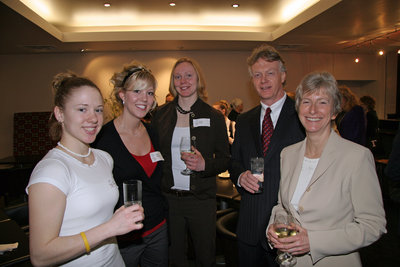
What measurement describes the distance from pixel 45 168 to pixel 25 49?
27.7 ft

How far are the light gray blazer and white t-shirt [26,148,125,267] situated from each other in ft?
3.40

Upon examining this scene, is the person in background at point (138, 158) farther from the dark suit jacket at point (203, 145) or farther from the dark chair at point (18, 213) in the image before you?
the dark chair at point (18, 213)

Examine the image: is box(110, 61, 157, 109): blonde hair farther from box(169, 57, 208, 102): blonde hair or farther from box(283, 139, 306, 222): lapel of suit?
box(283, 139, 306, 222): lapel of suit

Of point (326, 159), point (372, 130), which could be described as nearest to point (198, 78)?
point (326, 159)

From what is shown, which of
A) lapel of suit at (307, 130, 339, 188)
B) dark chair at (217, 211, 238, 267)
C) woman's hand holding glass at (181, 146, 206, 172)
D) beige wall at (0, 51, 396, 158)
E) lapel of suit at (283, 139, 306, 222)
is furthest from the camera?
beige wall at (0, 51, 396, 158)

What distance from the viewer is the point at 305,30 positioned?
21.5 feet

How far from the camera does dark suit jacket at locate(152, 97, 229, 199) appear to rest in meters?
2.37

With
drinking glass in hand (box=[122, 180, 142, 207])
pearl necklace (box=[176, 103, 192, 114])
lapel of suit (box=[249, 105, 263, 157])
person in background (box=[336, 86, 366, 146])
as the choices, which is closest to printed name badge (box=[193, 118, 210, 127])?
pearl necklace (box=[176, 103, 192, 114])

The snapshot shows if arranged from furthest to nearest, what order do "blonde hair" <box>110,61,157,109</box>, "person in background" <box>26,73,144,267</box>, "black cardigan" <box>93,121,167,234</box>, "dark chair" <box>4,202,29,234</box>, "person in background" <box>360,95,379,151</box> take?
"person in background" <box>360,95,379,151</box> < "dark chair" <box>4,202,29,234</box> < "blonde hair" <box>110,61,157,109</box> < "black cardigan" <box>93,121,167,234</box> < "person in background" <box>26,73,144,267</box>

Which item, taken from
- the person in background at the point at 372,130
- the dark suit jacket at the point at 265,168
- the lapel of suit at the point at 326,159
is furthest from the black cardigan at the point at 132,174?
the person in background at the point at 372,130

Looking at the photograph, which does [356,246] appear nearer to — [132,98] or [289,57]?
[132,98]

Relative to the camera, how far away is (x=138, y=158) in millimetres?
1941

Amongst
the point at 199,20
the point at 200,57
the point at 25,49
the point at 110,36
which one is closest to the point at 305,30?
the point at 199,20

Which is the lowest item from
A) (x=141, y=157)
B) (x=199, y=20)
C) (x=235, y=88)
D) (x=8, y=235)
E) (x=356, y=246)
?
(x=8, y=235)
